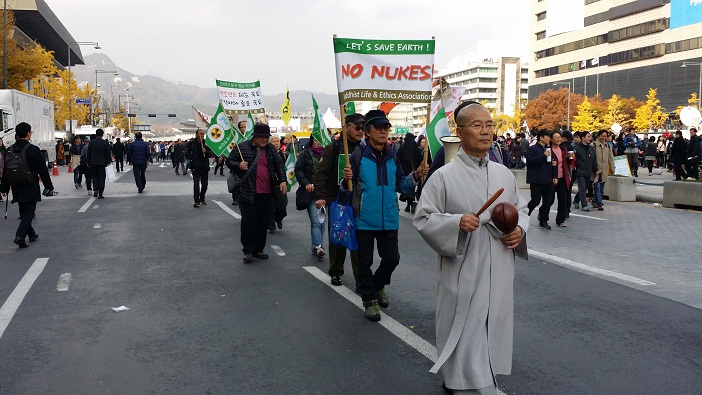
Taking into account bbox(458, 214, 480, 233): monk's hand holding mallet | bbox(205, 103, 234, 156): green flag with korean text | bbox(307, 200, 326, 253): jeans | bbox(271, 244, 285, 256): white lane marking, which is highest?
bbox(205, 103, 234, 156): green flag with korean text

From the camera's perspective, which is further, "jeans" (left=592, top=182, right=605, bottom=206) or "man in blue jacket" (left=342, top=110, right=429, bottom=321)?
"jeans" (left=592, top=182, right=605, bottom=206)

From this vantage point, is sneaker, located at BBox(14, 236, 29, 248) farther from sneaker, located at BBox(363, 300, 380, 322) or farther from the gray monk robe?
the gray monk robe

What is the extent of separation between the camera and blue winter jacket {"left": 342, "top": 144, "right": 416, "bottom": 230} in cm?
601

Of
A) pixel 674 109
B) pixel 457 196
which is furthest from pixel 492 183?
pixel 674 109

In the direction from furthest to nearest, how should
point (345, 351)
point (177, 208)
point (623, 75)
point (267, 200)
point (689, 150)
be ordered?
point (623, 75) < point (689, 150) < point (177, 208) < point (267, 200) < point (345, 351)

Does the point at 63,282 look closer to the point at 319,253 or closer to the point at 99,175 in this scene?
the point at 319,253

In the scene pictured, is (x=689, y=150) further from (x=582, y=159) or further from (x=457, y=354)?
(x=457, y=354)

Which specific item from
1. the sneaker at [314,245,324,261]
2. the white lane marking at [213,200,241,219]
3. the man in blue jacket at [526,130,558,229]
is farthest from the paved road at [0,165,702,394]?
the white lane marking at [213,200,241,219]

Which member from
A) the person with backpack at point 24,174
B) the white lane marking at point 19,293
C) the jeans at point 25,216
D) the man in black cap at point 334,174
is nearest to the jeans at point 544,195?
the man in black cap at point 334,174

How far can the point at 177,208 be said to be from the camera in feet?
53.1

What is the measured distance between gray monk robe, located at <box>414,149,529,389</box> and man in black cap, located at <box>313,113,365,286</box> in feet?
9.06

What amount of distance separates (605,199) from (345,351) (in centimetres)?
1516

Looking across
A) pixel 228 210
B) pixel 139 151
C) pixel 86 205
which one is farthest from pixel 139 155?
pixel 228 210

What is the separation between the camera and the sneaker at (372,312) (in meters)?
6.02
